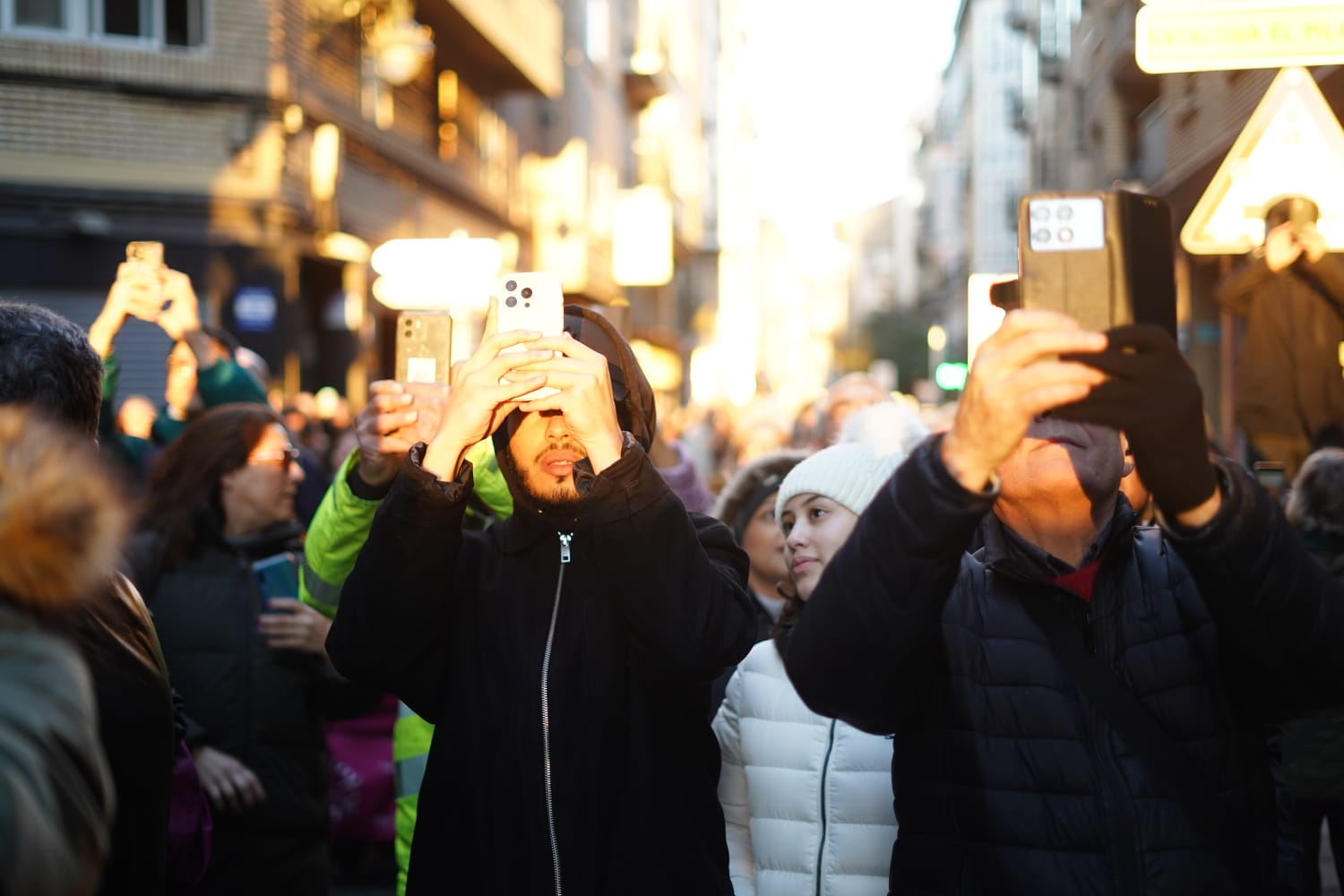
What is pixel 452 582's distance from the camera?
3330 mm

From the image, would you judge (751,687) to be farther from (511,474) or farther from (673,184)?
(673,184)

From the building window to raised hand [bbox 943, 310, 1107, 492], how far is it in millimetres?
14928

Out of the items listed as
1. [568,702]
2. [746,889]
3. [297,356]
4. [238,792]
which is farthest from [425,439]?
[297,356]

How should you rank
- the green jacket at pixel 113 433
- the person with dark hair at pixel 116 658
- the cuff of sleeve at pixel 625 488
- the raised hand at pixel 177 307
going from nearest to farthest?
the person with dark hair at pixel 116 658
the cuff of sleeve at pixel 625 488
the raised hand at pixel 177 307
the green jacket at pixel 113 433

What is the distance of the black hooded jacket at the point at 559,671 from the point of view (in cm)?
315

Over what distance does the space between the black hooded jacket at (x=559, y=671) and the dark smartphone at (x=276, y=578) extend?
193cm

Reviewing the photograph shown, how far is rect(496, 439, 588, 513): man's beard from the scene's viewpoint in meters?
3.33

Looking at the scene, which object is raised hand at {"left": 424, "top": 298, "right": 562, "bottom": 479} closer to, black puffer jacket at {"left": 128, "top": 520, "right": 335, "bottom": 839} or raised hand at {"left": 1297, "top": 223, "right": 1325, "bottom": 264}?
black puffer jacket at {"left": 128, "top": 520, "right": 335, "bottom": 839}

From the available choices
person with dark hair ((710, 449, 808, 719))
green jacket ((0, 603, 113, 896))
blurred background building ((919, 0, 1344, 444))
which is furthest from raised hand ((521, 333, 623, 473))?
blurred background building ((919, 0, 1344, 444))

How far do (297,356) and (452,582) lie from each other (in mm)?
14080

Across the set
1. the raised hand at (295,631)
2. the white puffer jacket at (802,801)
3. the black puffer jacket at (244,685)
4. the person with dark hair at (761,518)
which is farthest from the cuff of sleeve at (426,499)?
the person with dark hair at (761,518)

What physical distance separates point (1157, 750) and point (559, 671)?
1.20 m

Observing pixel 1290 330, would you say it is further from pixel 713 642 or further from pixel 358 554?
pixel 358 554

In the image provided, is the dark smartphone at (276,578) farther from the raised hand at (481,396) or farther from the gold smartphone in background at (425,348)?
the raised hand at (481,396)
